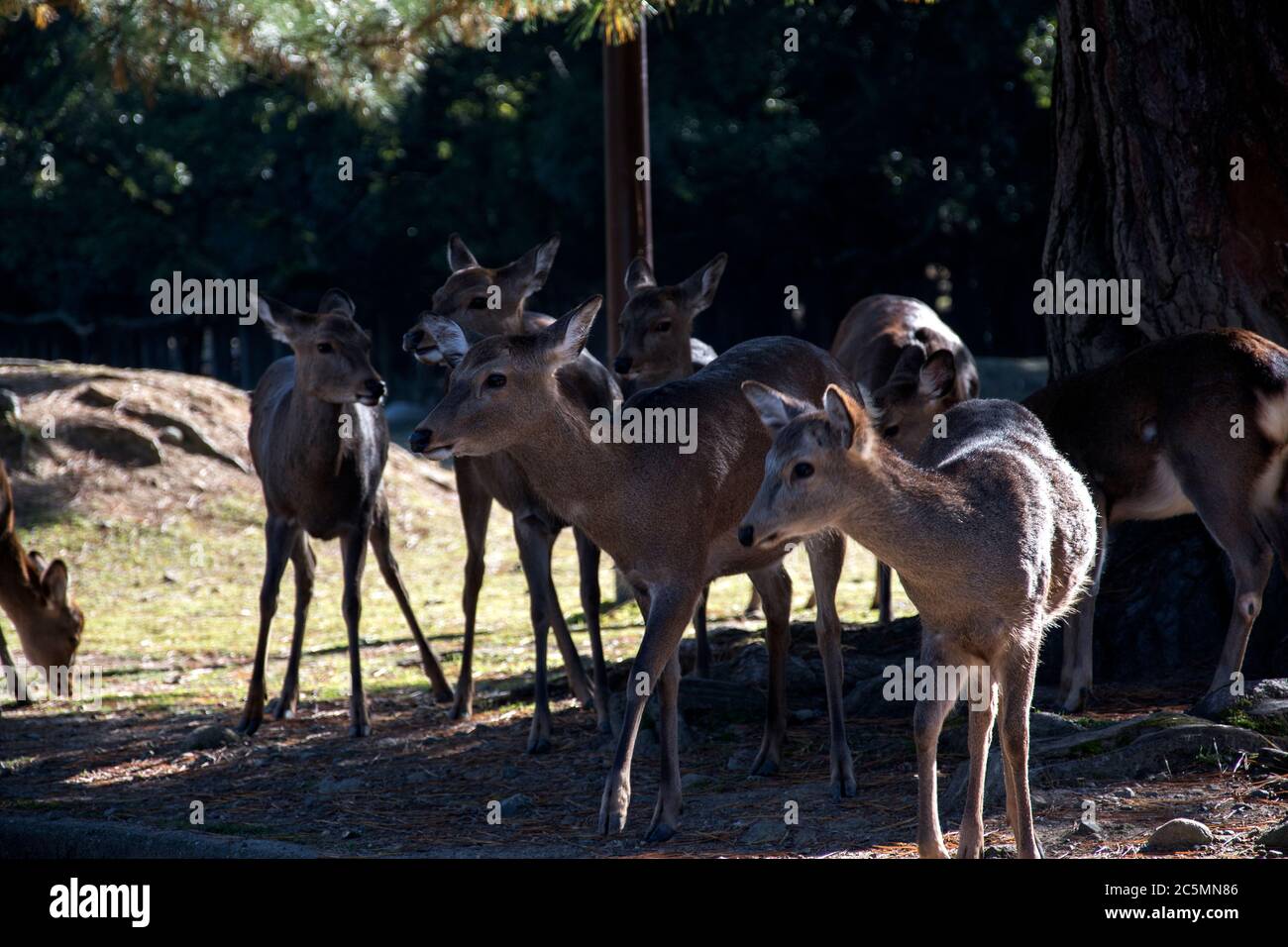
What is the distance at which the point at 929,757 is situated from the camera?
4.77 metres

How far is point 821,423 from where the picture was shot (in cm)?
470

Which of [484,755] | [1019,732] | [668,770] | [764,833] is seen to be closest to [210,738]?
[484,755]

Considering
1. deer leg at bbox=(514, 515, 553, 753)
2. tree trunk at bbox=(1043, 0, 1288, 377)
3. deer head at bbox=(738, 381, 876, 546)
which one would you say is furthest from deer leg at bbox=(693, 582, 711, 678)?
deer head at bbox=(738, 381, 876, 546)

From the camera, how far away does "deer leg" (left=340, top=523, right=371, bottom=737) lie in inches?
296

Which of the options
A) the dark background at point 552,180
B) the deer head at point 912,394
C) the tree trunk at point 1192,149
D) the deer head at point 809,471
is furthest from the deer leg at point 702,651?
the dark background at point 552,180

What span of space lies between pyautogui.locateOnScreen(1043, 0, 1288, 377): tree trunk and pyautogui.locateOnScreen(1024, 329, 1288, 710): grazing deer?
52 cm

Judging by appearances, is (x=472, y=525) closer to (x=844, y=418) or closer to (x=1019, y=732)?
(x=844, y=418)

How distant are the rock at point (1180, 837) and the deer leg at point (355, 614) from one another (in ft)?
13.2

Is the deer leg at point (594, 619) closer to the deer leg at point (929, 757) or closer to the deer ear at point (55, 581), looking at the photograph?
the deer leg at point (929, 757)

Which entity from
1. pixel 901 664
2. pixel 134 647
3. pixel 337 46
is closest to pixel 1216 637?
pixel 901 664

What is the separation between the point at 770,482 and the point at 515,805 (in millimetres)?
1991

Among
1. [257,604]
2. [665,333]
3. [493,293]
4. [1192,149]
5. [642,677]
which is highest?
[1192,149]

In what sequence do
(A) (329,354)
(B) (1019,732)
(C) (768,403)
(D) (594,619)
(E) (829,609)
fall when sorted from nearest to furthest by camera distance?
(B) (1019,732) → (C) (768,403) → (E) (829,609) → (D) (594,619) → (A) (329,354)

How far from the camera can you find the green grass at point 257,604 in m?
9.20
